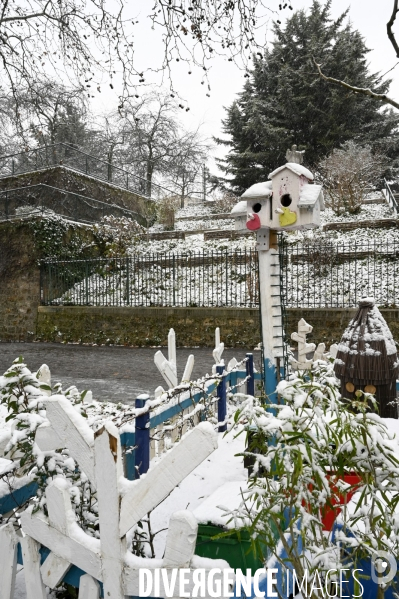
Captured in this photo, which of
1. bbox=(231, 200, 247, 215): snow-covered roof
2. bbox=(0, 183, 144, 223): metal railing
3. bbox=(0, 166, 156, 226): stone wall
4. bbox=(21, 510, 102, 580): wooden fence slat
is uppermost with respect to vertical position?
bbox=(0, 166, 156, 226): stone wall

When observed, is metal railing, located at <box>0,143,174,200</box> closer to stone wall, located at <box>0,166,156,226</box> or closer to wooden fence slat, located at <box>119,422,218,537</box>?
stone wall, located at <box>0,166,156,226</box>

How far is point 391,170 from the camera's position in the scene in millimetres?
24141

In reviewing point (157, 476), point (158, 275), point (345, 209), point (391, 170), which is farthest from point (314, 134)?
point (157, 476)

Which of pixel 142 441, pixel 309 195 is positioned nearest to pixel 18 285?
pixel 309 195

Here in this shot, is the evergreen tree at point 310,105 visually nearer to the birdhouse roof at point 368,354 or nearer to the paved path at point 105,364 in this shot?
the paved path at point 105,364

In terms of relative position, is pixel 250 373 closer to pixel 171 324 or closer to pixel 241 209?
pixel 241 209

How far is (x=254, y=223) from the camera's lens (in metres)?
4.25

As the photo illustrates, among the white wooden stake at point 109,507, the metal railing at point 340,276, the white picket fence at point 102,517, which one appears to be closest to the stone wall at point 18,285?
the metal railing at point 340,276

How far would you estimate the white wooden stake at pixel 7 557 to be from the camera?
173cm

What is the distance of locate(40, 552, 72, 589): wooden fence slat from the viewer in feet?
5.27

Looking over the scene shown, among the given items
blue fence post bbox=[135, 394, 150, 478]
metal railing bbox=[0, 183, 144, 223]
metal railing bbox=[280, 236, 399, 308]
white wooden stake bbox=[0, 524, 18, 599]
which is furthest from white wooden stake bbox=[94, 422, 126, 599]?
metal railing bbox=[0, 183, 144, 223]

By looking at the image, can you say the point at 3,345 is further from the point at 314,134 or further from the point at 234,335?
the point at 314,134

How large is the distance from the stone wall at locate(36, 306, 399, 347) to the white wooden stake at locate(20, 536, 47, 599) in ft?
31.7

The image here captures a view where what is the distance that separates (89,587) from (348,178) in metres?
18.4
